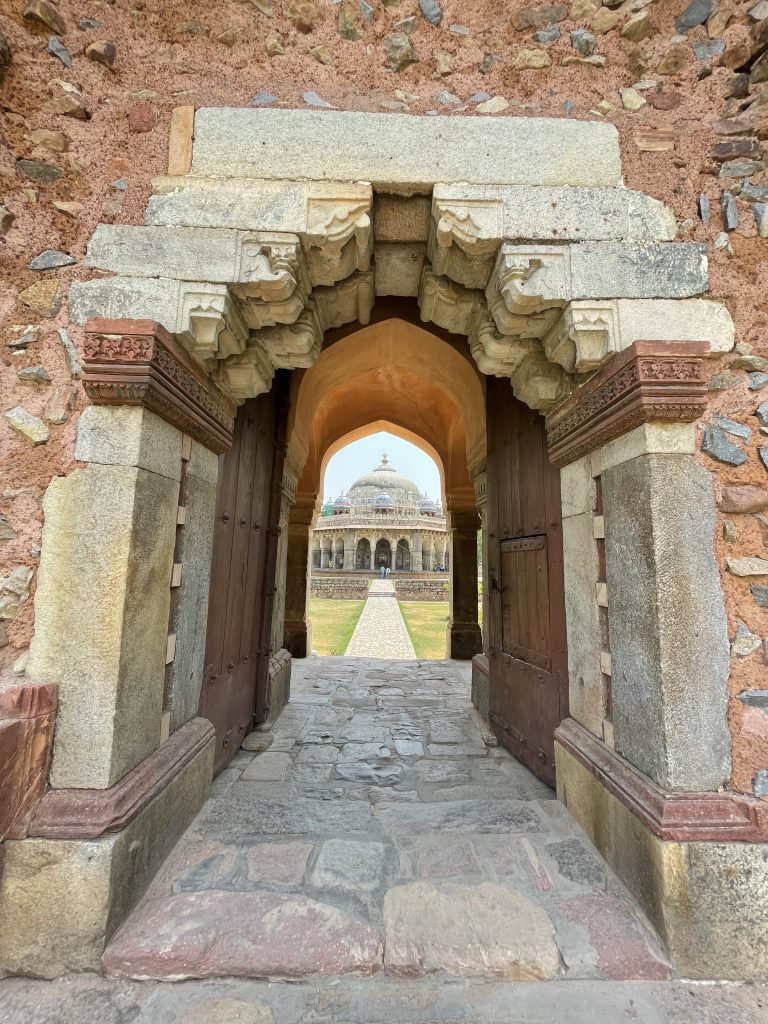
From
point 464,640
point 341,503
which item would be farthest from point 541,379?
point 341,503

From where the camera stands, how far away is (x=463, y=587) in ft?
24.5

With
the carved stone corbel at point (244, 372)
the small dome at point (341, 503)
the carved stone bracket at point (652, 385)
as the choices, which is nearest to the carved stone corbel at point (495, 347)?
the carved stone bracket at point (652, 385)

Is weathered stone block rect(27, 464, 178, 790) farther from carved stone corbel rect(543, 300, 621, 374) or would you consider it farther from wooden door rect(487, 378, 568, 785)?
wooden door rect(487, 378, 568, 785)

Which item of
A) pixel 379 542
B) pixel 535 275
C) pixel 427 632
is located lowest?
pixel 427 632

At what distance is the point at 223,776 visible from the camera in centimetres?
284

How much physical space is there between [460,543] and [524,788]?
4.96m

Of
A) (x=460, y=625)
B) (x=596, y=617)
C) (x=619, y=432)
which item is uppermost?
(x=619, y=432)

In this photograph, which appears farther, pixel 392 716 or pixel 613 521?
pixel 392 716

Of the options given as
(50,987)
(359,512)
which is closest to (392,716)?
(50,987)

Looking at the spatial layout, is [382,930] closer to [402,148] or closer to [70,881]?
[70,881]

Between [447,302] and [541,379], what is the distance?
69 cm

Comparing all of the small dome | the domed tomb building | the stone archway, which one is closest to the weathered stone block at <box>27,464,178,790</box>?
the domed tomb building

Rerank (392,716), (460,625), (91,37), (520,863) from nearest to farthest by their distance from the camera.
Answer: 1. (520,863)
2. (91,37)
3. (392,716)
4. (460,625)

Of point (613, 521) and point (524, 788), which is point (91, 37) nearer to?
point (613, 521)
